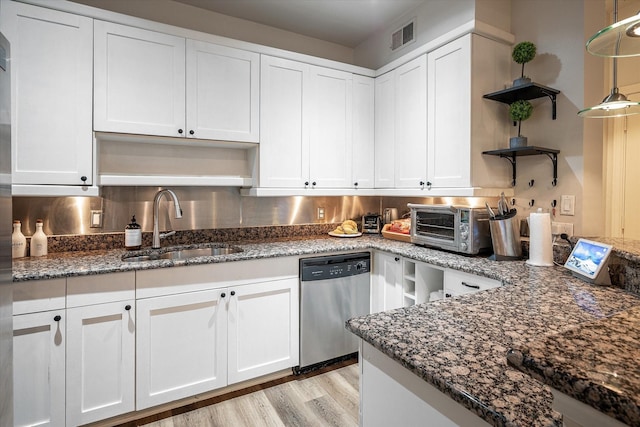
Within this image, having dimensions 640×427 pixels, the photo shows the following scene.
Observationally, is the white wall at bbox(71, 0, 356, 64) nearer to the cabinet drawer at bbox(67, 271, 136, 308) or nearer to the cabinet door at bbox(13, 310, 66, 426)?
the cabinet drawer at bbox(67, 271, 136, 308)

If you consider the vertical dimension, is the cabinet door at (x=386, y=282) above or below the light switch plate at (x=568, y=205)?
below

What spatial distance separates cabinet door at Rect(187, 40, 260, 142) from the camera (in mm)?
2359

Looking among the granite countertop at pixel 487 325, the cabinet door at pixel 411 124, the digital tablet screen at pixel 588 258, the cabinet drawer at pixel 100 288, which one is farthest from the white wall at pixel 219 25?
the digital tablet screen at pixel 588 258

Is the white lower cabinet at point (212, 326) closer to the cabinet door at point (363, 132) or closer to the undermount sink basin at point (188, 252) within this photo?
the undermount sink basin at point (188, 252)

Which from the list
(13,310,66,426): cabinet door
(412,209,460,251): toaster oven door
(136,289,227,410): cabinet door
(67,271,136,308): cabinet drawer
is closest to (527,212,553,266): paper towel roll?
(412,209,460,251): toaster oven door

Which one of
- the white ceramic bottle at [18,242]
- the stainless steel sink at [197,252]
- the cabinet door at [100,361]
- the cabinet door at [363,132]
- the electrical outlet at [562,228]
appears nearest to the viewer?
the cabinet door at [100,361]

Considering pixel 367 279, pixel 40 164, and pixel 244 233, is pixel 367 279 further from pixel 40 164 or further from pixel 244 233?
pixel 40 164

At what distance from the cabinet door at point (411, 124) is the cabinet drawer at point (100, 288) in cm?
213

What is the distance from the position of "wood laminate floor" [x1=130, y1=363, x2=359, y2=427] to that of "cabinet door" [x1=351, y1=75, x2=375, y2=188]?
5.54 feet

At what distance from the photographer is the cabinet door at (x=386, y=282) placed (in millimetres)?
2500

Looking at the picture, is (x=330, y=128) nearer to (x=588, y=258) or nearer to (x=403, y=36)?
(x=403, y=36)

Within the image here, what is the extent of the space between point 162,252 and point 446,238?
6.70 ft

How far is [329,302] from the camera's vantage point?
2.52 metres

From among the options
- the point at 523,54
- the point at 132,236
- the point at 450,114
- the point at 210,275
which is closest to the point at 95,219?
the point at 132,236
